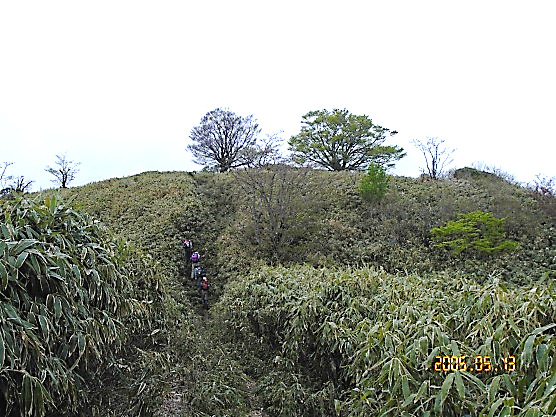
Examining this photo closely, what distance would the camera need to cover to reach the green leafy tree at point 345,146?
19.4 meters

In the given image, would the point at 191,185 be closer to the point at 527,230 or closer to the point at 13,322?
the point at 527,230

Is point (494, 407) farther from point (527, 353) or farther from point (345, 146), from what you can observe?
point (345, 146)

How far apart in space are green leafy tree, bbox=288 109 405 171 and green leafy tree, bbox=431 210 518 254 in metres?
8.95

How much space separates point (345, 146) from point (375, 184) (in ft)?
23.0

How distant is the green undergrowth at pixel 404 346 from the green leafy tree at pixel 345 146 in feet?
48.5

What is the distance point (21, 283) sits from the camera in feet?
7.40

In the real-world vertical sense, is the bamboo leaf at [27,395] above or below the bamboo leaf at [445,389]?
below

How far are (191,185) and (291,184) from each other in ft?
22.2

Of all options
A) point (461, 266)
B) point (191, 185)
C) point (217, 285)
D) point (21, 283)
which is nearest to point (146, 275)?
point (21, 283)

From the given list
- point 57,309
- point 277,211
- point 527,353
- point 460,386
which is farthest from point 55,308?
point 277,211

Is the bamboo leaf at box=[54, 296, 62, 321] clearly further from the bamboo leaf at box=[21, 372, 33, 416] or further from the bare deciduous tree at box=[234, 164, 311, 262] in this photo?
the bare deciduous tree at box=[234, 164, 311, 262]
